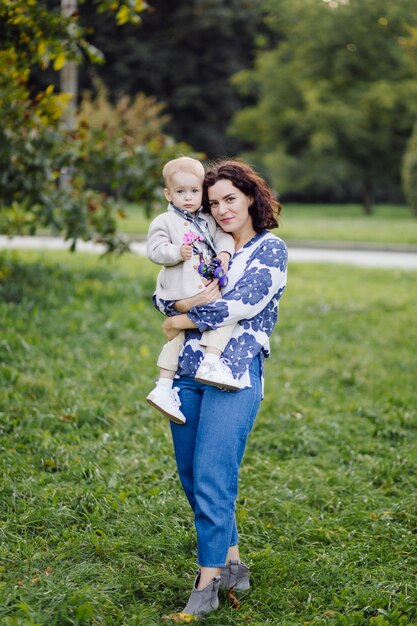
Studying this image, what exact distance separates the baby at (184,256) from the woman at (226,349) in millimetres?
42

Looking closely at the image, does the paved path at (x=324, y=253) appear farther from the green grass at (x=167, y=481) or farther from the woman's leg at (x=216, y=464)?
the woman's leg at (x=216, y=464)

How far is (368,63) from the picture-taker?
32469mm

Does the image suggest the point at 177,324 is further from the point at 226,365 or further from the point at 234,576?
the point at 234,576

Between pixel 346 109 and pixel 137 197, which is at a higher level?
pixel 346 109

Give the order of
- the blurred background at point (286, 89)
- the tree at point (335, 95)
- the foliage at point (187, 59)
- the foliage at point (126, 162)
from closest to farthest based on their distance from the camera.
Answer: the foliage at point (126, 162)
the blurred background at point (286, 89)
the tree at point (335, 95)
the foliage at point (187, 59)

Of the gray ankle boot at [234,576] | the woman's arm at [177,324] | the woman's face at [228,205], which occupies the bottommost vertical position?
the gray ankle boot at [234,576]

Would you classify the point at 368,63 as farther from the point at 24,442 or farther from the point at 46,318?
the point at 24,442

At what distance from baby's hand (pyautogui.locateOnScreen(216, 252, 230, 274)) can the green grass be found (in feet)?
4.38

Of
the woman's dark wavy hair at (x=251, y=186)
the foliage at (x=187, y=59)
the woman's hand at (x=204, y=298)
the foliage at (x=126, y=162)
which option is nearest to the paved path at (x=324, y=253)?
the foliage at (x=126, y=162)

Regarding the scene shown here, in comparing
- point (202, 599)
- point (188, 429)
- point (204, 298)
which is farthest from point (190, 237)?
point (202, 599)

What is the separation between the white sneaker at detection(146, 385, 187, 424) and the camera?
2980mm

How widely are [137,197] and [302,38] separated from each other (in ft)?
88.9

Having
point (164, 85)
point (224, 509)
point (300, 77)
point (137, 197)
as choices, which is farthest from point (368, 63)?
point (224, 509)

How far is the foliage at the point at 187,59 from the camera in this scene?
3672 centimetres
